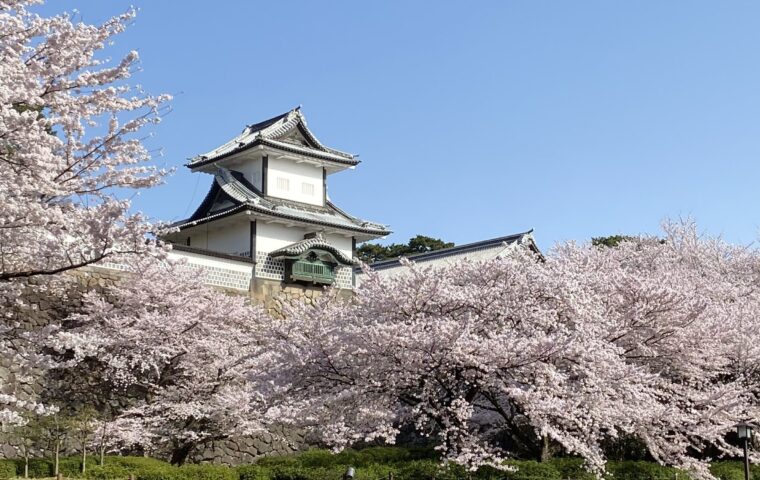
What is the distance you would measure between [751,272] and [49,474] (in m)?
19.4

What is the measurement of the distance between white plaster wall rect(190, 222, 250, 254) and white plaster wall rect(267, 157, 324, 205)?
55.8 inches

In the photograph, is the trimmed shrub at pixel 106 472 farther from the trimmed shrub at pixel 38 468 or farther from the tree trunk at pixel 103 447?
the trimmed shrub at pixel 38 468

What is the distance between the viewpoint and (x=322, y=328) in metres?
12.2

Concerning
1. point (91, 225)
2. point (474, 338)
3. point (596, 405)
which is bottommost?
point (596, 405)

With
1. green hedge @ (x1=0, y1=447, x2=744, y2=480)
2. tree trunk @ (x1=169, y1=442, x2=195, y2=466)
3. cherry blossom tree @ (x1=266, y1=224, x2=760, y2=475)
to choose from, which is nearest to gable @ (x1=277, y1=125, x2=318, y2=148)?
tree trunk @ (x1=169, y1=442, x2=195, y2=466)

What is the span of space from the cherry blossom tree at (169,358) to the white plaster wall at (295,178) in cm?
658

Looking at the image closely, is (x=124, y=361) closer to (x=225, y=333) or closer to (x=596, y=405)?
(x=225, y=333)

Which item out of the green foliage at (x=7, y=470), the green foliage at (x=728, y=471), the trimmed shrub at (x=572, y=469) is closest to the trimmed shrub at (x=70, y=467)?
the green foliage at (x=7, y=470)

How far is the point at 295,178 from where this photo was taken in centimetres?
2434

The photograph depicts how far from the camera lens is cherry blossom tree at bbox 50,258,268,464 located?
15766mm

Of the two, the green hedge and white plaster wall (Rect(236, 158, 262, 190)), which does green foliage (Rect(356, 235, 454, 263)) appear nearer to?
white plaster wall (Rect(236, 158, 262, 190))

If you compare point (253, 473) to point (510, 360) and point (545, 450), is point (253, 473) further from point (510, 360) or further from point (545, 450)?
point (510, 360)

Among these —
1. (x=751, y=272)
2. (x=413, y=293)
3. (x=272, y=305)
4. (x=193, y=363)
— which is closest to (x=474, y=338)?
(x=413, y=293)

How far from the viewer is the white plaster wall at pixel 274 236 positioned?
73.2 ft
